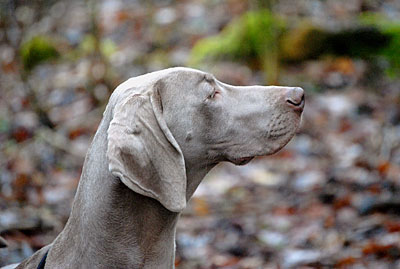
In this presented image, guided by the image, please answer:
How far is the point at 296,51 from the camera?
→ 9836 millimetres

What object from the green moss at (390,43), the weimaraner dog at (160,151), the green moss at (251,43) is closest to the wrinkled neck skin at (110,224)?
the weimaraner dog at (160,151)

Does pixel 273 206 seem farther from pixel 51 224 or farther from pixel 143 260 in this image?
pixel 143 260

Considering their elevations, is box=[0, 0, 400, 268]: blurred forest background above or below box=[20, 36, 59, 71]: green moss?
above

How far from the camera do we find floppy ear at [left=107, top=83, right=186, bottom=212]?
2.94 meters

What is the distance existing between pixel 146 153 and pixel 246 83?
6379mm

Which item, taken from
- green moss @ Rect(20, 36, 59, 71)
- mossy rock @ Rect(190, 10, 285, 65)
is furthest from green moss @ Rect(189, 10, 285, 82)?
green moss @ Rect(20, 36, 59, 71)

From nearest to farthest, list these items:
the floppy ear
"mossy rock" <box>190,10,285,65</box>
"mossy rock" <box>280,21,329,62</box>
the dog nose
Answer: the floppy ear
the dog nose
"mossy rock" <box>190,10,285,65</box>
"mossy rock" <box>280,21,329,62</box>

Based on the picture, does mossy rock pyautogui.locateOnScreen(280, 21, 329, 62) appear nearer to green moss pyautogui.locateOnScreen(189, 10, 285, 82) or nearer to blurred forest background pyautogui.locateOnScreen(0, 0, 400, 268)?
Result: blurred forest background pyautogui.locateOnScreen(0, 0, 400, 268)

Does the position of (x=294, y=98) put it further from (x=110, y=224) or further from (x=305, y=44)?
(x=305, y=44)

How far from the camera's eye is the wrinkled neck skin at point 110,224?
3.22m

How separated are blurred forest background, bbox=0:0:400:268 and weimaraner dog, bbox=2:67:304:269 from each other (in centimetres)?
162

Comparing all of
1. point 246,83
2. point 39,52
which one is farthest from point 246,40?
point 39,52

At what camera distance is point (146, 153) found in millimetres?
3008

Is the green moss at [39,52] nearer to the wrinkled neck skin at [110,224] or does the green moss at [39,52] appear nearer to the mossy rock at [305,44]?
the mossy rock at [305,44]
